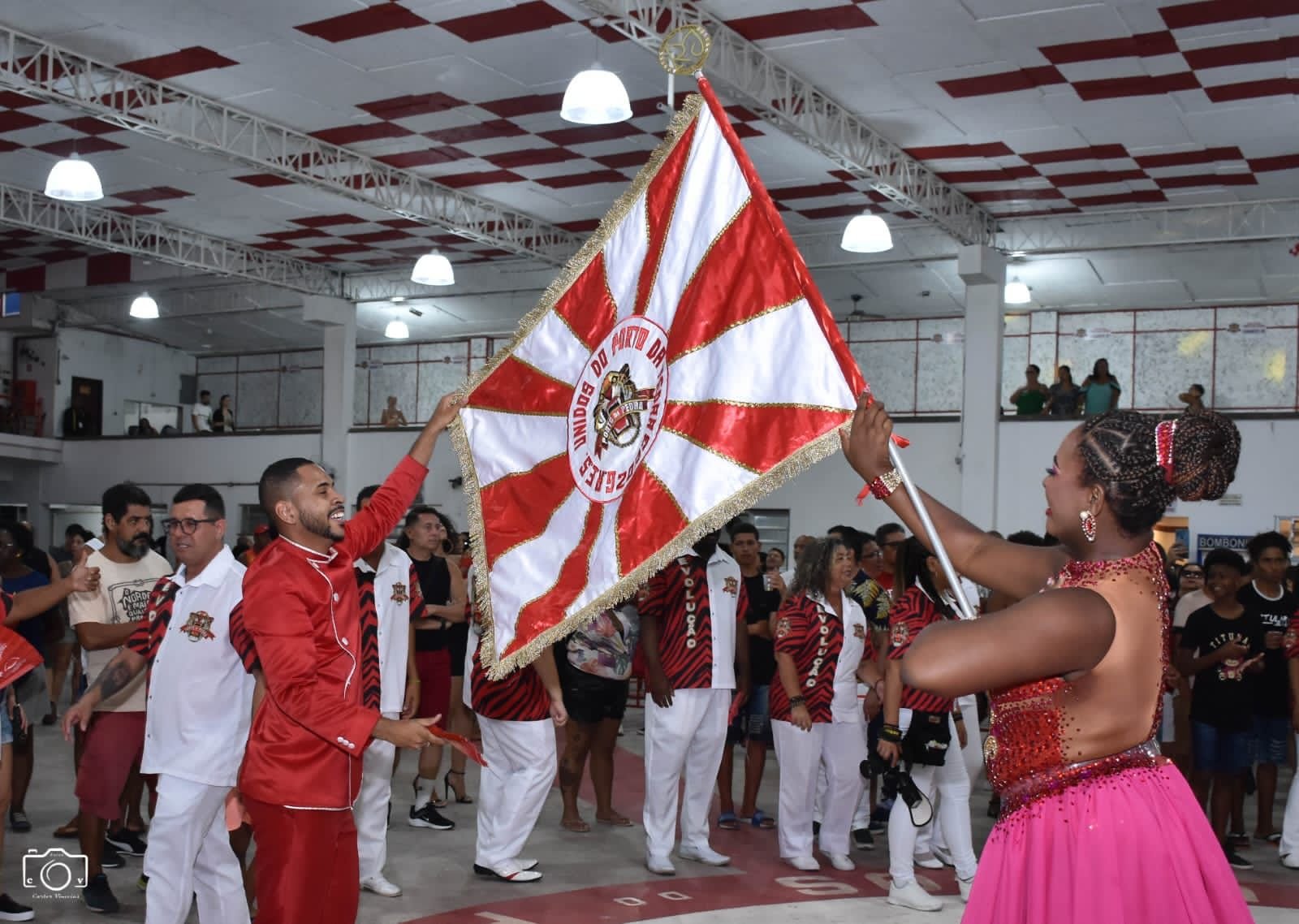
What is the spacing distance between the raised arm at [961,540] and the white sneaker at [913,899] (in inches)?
120

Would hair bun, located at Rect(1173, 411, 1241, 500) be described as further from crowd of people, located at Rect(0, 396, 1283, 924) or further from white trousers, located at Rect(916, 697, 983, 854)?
white trousers, located at Rect(916, 697, 983, 854)

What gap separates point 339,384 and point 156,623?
582 inches

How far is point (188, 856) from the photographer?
384 cm

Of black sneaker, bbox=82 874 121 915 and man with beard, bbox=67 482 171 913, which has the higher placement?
man with beard, bbox=67 482 171 913

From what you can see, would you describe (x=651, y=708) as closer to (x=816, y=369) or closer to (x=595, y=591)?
(x=595, y=591)

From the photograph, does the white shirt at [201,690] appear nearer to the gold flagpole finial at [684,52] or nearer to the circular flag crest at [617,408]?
the circular flag crest at [617,408]

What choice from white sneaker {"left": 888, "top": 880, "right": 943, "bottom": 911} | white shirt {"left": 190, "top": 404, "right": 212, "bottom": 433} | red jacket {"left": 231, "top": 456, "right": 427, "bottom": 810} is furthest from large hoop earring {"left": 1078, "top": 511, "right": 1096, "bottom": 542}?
white shirt {"left": 190, "top": 404, "right": 212, "bottom": 433}

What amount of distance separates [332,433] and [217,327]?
→ 5.15 meters

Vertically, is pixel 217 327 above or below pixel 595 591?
above

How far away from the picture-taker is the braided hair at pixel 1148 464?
2.03 metres

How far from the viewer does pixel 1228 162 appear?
12125 mm

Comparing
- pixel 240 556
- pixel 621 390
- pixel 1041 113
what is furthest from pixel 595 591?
pixel 1041 113

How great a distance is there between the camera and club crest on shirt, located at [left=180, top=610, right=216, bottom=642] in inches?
158

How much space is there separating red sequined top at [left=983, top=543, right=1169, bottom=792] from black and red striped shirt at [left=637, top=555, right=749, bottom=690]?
3.64m
